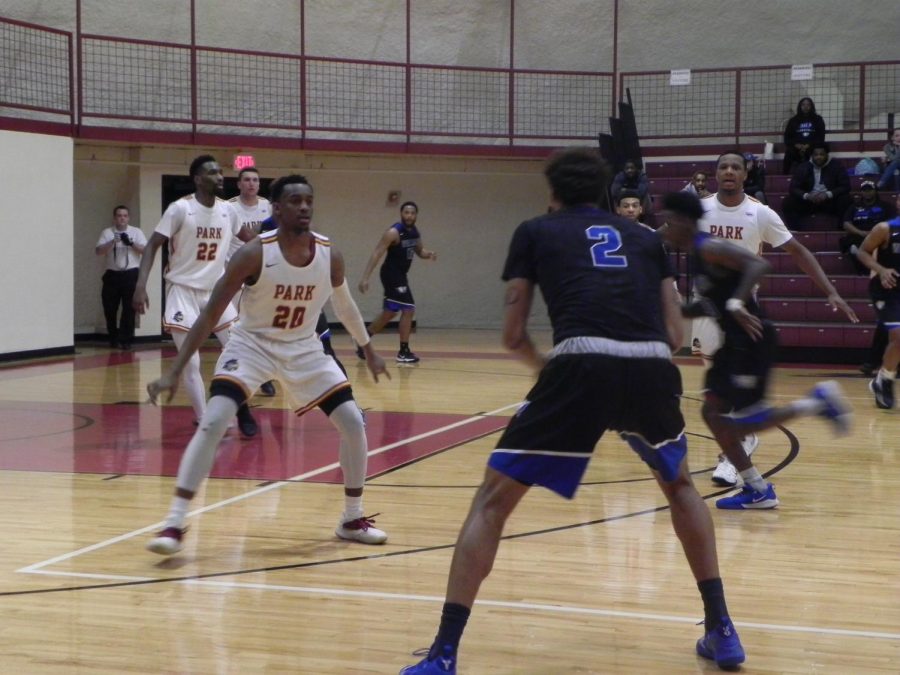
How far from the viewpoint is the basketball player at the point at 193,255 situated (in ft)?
29.2

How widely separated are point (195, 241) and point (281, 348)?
3452mm

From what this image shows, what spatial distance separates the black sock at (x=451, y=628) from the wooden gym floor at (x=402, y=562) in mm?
260

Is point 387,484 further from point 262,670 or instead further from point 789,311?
point 789,311

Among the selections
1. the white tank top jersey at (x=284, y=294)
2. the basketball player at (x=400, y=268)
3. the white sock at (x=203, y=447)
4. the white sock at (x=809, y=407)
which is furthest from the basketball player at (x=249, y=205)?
the white sock at (x=809, y=407)

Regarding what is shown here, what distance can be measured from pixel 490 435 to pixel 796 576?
172 inches

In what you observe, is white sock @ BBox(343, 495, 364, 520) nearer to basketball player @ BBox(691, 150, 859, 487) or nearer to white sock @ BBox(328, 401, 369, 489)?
white sock @ BBox(328, 401, 369, 489)

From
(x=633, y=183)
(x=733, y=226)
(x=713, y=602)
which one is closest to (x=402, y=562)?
(x=713, y=602)

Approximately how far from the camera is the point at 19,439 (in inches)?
364

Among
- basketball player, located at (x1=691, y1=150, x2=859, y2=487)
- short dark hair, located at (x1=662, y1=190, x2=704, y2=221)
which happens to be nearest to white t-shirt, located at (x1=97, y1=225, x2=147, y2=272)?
basketball player, located at (x1=691, y1=150, x2=859, y2=487)

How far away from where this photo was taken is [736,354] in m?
6.39

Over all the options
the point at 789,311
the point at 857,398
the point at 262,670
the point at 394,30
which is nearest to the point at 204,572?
the point at 262,670

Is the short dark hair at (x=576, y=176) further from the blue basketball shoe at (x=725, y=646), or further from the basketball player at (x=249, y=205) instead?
the basketball player at (x=249, y=205)

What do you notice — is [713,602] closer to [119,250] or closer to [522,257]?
[522,257]

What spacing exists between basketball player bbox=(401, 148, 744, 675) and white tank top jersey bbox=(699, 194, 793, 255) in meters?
3.60
